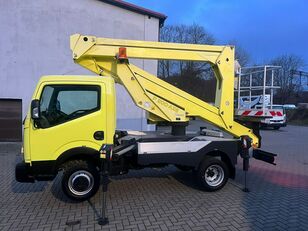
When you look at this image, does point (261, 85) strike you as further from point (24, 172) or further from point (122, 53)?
point (24, 172)

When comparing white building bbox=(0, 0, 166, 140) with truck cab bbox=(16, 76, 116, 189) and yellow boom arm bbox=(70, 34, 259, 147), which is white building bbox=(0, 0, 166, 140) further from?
truck cab bbox=(16, 76, 116, 189)

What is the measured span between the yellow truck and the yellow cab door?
2 cm

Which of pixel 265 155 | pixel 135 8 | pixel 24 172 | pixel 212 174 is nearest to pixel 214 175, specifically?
pixel 212 174

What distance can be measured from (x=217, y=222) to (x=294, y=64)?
6006cm

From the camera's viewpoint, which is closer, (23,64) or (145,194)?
(145,194)

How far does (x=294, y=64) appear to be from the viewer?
196 ft

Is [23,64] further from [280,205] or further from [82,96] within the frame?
[280,205]

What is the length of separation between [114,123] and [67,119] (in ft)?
2.89

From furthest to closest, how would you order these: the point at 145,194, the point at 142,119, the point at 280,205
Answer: the point at 142,119 → the point at 145,194 → the point at 280,205

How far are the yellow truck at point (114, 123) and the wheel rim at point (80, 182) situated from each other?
0.02 metres

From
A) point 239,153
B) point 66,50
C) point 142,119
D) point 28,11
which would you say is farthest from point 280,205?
point 28,11

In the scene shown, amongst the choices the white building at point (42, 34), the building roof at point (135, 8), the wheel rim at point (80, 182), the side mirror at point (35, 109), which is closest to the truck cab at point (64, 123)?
the side mirror at point (35, 109)

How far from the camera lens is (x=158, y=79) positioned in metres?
7.16

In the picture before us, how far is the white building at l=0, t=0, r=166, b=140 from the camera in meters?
14.8
